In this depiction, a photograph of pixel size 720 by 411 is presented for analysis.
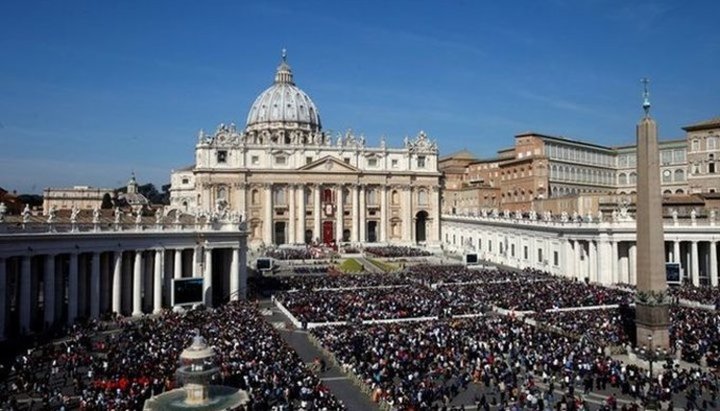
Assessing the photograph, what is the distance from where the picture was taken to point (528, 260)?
201ft

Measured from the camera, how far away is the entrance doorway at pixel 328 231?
286 feet

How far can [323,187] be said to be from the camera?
86.6 m

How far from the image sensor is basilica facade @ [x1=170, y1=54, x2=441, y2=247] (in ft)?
273

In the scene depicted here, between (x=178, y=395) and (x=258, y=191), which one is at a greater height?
(x=258, y=191)

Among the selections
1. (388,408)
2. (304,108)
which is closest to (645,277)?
(388,408)

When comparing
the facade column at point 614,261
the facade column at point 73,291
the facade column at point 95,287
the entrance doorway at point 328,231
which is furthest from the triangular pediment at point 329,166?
the facade column at point 73,291

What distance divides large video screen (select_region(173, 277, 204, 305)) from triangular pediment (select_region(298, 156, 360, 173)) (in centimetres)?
4977

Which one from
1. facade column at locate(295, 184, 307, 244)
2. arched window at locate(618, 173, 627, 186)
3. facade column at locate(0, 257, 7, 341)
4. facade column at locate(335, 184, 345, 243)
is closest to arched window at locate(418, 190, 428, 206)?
facade column at locate(335, 184, 345, 243)

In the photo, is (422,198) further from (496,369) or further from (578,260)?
(496,369)

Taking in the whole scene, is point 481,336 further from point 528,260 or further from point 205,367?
point 528,260

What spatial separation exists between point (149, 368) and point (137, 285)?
1594 centimetres

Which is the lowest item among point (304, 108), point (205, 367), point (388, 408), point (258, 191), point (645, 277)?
point (388, 408)

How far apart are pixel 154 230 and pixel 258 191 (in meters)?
46.0

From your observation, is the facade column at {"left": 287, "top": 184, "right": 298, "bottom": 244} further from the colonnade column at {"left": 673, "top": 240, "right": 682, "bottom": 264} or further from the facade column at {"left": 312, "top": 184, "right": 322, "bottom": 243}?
the colonnade column at {"left": 673, "top": 240, "right": 682, "bottom": 264}
